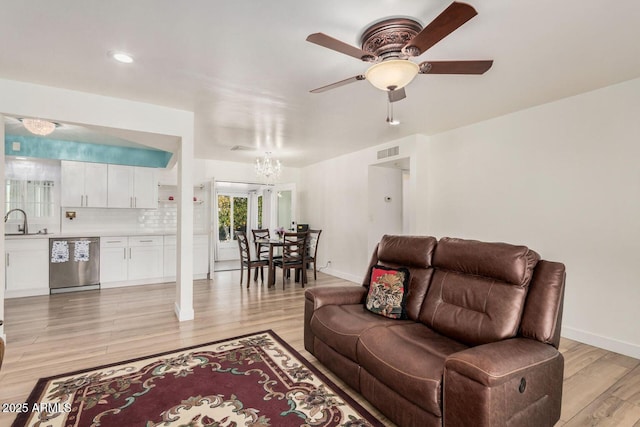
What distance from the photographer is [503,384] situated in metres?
1.41

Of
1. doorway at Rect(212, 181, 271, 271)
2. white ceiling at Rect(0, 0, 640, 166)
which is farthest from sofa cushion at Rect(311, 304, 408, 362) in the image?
doorway at Rect(212, 181, 271, 271)

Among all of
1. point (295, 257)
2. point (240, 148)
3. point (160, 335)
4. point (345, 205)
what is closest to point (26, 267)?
point (160, 335)

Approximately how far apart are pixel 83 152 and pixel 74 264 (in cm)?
197

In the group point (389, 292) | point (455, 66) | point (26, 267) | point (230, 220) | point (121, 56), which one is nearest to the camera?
point (455, 66)

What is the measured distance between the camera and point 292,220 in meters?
7.46

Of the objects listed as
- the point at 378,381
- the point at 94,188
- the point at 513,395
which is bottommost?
the point at 378,381

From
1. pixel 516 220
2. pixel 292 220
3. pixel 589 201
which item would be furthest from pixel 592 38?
pixel 292 220

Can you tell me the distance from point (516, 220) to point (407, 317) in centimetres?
223

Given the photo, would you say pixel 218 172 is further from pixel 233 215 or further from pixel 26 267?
pixel 26 267

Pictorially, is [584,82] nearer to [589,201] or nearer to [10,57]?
[589,201]

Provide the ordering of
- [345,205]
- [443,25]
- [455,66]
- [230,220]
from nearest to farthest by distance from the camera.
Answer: [443,25] < [455,66] < [345,205] < [230,220]

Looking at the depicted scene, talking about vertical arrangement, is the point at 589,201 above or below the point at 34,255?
above

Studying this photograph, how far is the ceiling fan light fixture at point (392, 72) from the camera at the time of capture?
1.80 metres

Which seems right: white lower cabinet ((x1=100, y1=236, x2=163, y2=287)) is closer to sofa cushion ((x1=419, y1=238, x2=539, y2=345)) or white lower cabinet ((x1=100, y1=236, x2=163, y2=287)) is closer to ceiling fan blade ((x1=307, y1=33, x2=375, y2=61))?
sofa cushion ((x1=419, y1=238, x2=539, y2=345))
